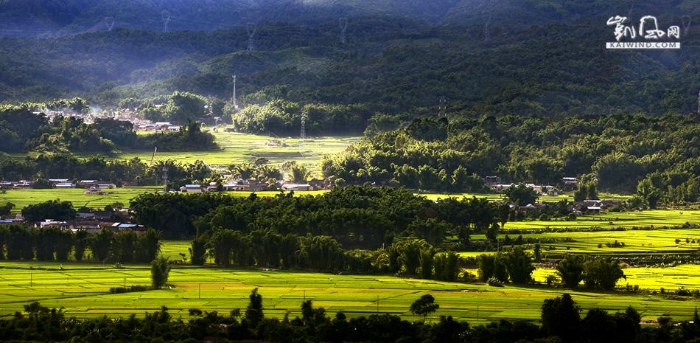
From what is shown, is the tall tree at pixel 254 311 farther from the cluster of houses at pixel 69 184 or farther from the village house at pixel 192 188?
the cluster of houses at pixel 69 184

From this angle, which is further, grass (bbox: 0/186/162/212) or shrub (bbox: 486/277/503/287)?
grass (bbox: 0/186/162/212)

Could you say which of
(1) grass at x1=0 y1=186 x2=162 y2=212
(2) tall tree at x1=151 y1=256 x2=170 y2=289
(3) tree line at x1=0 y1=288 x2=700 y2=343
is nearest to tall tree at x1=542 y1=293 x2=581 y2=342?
(3) tree line at x1=0 y1=288 x2=700 y2=343

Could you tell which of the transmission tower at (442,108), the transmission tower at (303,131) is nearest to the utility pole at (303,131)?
the transmission tower at (303,131)

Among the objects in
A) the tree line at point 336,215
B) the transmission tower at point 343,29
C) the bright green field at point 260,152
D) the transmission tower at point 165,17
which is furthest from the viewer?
the transmission tower at point 165,17

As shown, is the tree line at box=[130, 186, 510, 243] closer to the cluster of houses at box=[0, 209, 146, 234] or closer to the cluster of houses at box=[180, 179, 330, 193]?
the cluster of houses at box=[0, 209, 146, 234]

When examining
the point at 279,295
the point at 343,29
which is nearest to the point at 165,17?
the point at 343,29

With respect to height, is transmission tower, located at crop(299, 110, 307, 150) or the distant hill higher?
the distant hill
